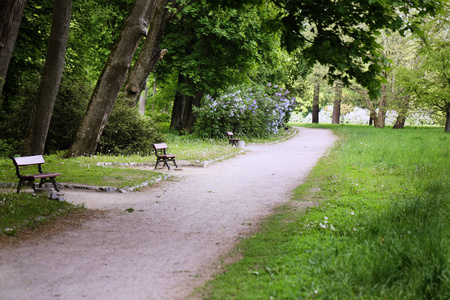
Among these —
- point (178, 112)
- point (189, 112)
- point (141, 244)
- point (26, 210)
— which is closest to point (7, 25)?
point (26, 210)

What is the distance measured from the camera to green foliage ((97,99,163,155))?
16938 mm

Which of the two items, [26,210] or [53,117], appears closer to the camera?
[26,210]

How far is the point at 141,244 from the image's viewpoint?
19.2 ft

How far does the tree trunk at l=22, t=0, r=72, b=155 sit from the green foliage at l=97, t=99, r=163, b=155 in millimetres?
3757

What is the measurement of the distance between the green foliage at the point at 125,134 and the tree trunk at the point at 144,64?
4.28 ft

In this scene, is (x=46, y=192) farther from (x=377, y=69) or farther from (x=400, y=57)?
(x=400, y=57)

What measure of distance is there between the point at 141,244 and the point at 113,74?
32.6ft

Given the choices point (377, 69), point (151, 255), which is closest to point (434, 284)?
point (151, 255)

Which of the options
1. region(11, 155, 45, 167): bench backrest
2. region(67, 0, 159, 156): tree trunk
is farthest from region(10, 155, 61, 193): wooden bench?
region(67, 0, 159, 156): tree trunk

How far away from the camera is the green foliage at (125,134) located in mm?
16938

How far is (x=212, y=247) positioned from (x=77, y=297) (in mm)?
2143

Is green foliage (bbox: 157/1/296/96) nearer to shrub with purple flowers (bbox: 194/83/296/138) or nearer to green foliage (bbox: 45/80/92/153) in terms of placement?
shrub with purple flowers (bbox: 194/83/296/138)

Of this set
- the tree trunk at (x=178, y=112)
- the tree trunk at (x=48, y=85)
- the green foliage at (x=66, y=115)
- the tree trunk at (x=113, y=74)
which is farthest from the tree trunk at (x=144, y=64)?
the tree trunk at (x=178, y=112)

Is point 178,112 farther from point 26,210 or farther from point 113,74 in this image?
point 26,210
